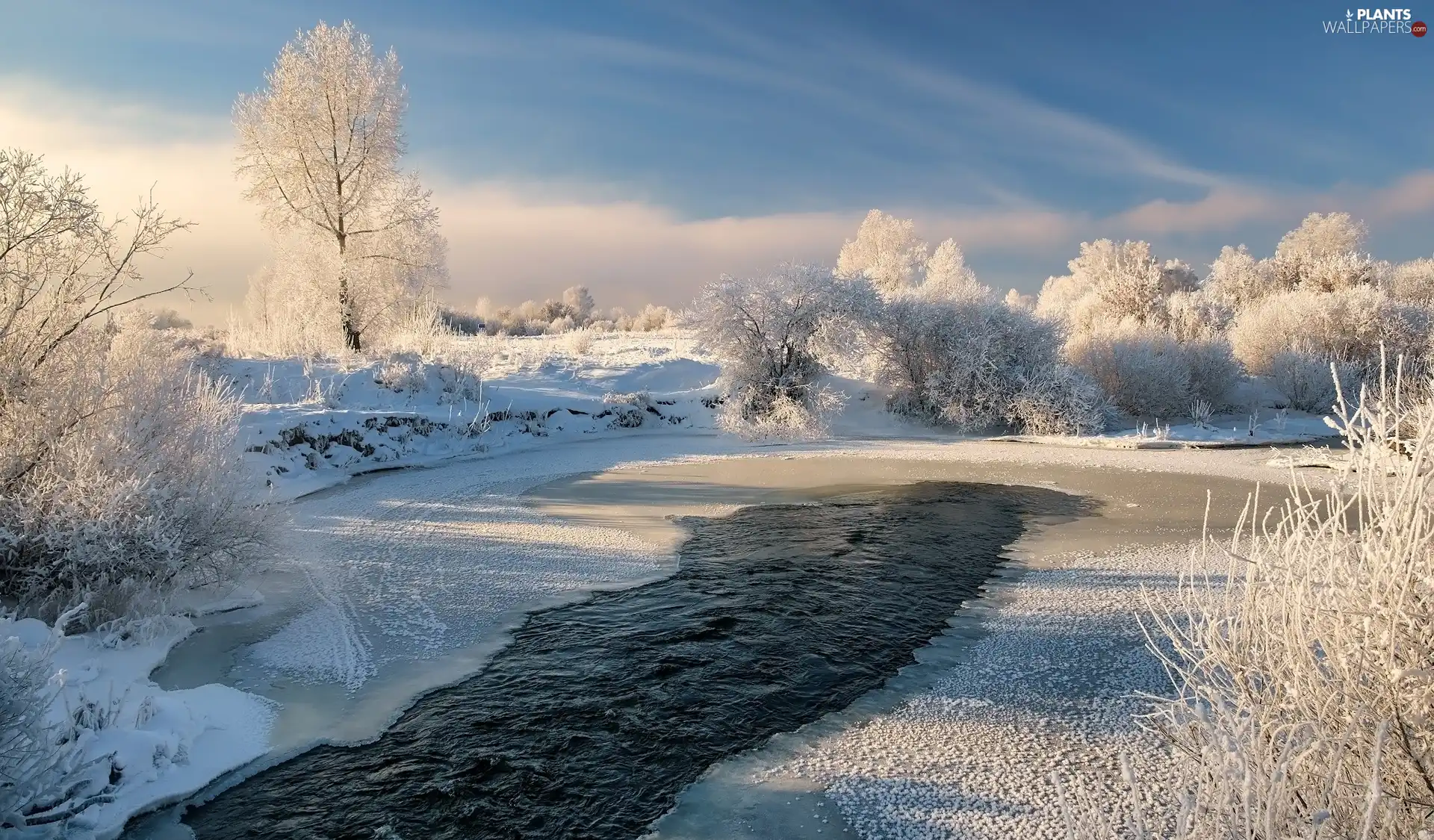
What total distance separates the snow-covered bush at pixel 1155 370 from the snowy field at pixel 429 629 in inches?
255

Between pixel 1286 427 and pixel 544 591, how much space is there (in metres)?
20.3

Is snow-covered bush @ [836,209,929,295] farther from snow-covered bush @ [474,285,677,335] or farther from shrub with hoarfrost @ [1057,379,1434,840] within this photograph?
shrub with hoarfrost @ [1057,379,1434,840]

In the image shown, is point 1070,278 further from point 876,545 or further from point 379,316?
point 876,545

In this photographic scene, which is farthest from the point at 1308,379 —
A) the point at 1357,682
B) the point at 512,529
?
the point at 1357,682

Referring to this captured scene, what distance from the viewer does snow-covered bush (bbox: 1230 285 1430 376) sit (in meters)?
24.8

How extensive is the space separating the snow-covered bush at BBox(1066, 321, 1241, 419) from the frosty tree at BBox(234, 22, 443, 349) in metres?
19.4

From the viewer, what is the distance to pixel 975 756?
4.26 meters

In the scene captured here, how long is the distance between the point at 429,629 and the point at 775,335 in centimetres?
1304

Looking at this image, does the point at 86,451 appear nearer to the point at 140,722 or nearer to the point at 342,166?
the point at 140,722

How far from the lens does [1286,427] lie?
1997cm

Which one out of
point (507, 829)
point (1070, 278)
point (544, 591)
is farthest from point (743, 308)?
point (1070, 278)

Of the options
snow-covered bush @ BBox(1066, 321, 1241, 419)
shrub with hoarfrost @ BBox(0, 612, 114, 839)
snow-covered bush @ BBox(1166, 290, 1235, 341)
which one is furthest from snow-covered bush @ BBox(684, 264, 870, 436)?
shrub with hoarfrost @ BBox(0, 612, 114, 839)

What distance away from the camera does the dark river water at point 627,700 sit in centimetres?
390

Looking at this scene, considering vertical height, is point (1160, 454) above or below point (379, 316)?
below
